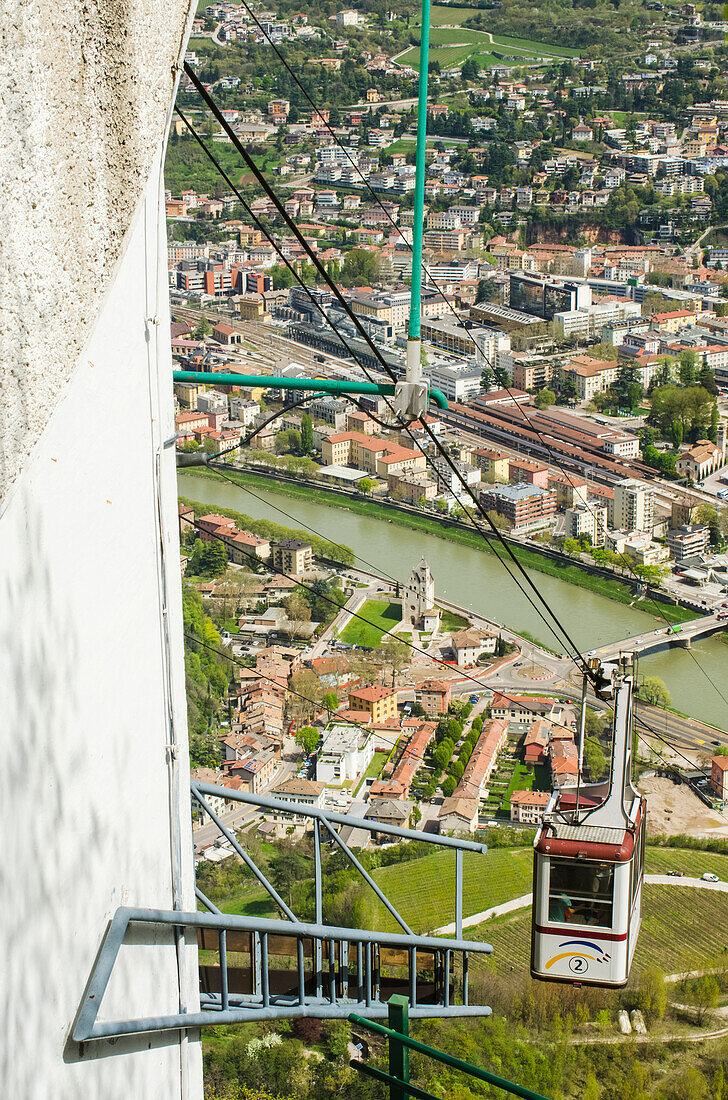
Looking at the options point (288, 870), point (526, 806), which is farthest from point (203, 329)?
point (288, 870)

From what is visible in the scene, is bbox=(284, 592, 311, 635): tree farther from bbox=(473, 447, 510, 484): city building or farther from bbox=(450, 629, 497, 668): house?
bbox=(473, 447, 510, 484): city building

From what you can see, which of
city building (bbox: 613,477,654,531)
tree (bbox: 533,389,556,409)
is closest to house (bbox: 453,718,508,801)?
city building (bbox: 613,477,654,531)

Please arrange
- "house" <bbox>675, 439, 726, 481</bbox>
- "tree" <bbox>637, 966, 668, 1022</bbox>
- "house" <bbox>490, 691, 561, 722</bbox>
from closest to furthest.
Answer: "tree" <bbox>637, 966, 668, 1022</bbox>
"house" <bbox>490, 691, 561, 722</bbox>
"house" <bbox>675, 439, 726, 481</bbox>

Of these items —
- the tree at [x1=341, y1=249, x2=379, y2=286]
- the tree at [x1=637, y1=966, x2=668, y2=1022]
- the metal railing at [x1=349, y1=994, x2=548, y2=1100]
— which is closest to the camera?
the metal railing at [x1=349, y1=994, x2=548, y2=1100]

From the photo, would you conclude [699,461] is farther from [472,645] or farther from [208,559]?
[208,559]

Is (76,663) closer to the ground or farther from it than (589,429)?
farther from it

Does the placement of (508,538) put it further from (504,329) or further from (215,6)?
(215,6)

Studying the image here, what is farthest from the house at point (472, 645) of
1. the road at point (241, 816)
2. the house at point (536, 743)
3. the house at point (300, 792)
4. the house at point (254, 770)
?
the house at point (300, 792)

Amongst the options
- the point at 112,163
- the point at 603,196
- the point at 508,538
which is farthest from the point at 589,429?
the point at 112,163
